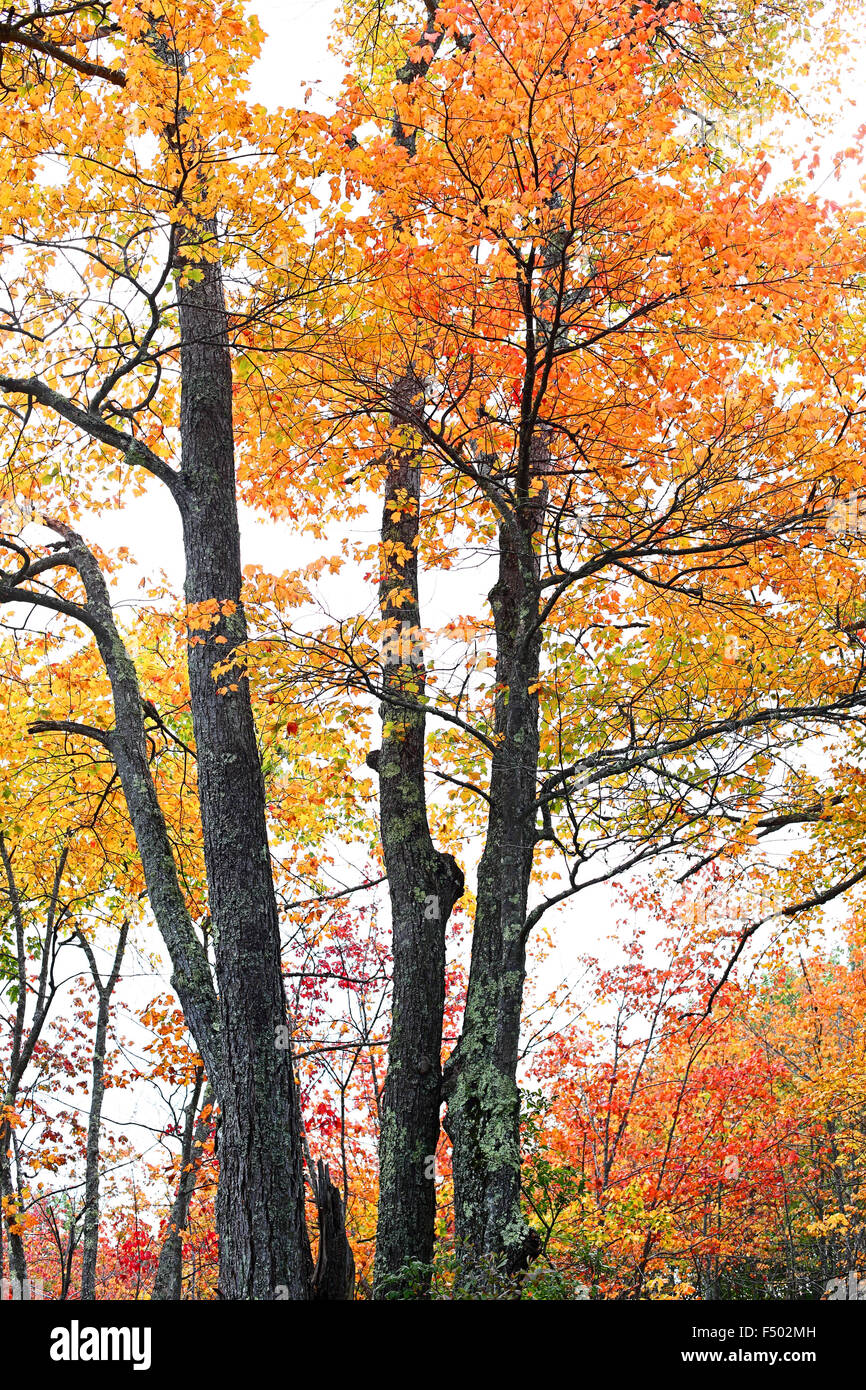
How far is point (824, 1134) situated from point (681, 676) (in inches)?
518

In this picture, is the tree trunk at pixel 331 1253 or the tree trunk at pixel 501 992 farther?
the tree trunk at pixel 501 992

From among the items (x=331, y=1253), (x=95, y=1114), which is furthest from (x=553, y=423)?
(x=95, y=1114)

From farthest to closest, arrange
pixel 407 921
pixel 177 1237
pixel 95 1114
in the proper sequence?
pixel 95 1114 → pixel 177 1237 → pixel 407 921

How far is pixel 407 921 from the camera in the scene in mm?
7637

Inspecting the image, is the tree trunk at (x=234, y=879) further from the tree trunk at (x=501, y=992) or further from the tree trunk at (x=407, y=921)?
the tree trunk at (x=501, y=992)

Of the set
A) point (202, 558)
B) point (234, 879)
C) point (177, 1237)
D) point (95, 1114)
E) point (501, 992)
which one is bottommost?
point (177, 1237)

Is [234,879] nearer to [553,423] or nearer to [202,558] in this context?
[202,558]

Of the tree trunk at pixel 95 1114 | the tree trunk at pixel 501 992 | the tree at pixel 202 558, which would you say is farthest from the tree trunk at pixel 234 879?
the tree trunk at pixel 95 1114

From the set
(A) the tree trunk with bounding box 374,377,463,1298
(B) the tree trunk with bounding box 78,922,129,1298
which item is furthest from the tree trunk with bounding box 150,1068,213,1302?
(A) the tree trunk with bounding box 374,377,463,1298

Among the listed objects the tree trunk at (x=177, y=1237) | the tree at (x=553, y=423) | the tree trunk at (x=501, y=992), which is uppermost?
the tree at (x=553, y=423)

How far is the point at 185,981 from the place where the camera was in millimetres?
6121

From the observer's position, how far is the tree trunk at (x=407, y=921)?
686 cm
